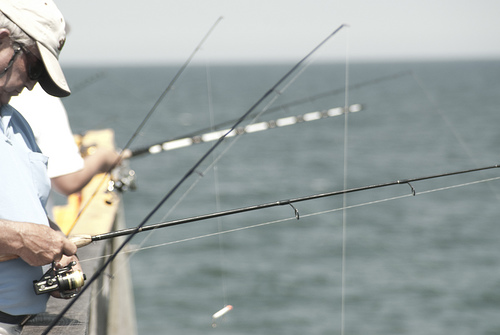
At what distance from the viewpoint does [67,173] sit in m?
2.53

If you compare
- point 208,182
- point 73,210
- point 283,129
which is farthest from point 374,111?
point 73,210

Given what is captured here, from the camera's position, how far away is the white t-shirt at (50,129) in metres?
2.45

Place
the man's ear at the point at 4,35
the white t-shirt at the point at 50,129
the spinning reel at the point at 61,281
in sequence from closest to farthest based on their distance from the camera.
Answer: the man's ear at the point at 4,35
the spinning reel at the point at 61,281
the white t-shirt at the point at 50,129

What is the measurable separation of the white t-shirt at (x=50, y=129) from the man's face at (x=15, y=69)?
67 centimetres

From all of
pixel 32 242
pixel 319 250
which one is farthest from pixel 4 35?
pixel 319 250

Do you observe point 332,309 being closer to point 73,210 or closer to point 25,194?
point 73,210

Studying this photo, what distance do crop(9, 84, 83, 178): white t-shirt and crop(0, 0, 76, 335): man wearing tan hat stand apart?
54 cm

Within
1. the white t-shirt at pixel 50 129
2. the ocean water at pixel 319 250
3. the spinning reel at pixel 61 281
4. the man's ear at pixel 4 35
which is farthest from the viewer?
the ocean water at pixel 319 250

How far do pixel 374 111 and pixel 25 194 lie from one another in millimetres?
47682

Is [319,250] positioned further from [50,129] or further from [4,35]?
[4,35]

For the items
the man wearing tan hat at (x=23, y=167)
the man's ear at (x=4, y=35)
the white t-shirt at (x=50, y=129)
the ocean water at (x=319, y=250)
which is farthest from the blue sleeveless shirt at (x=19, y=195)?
the ocean water at (x=319, y=250)

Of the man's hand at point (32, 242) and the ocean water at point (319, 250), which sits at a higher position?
the ocean water at point (319, 250)

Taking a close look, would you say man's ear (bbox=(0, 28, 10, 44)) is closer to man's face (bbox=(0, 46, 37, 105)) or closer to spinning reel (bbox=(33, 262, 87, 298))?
man's face (bbox=(0, 46, 37, 105))

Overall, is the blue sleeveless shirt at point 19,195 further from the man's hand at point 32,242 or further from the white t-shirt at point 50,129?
the white t-shirt at point 50,129
